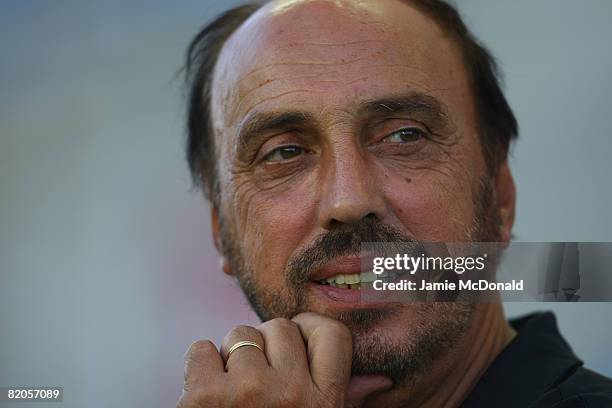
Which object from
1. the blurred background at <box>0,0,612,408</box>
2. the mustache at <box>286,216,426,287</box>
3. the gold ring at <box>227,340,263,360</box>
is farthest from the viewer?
the blurred background at <box>0,0,612,408</box>

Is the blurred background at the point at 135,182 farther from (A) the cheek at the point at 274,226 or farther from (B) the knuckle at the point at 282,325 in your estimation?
(B) the knuckle at the point at 282,325

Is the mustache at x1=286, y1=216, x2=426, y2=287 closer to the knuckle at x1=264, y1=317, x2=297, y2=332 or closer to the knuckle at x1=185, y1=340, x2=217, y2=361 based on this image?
the knuckle at x1=264, y1=317, x2=297, y2=332

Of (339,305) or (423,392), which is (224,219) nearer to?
(339,305)

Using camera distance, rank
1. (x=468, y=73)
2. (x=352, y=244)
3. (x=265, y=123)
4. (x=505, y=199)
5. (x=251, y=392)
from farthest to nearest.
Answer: (x=505, y=199)
(x=468, y=73)
(x=265, y=123)
(x=352, y=244)
(x=251, y=392)

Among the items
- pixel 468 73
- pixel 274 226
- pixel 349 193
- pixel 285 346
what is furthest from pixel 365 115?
pixel 285 346

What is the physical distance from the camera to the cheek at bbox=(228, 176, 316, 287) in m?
1.80

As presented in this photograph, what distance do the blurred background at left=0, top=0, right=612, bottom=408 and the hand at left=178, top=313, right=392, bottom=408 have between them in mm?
1709

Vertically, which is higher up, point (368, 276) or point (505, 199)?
point (505, 199)

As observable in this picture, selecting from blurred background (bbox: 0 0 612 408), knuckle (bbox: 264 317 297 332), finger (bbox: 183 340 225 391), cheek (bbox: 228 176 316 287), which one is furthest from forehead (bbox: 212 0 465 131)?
blurred background (bbox: 0 0 612 408)

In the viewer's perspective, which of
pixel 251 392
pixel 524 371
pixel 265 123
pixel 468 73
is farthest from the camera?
pixel 468 73

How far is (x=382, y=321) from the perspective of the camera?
1706mm

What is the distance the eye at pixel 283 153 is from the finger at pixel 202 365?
0.55m

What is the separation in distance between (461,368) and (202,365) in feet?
2.48

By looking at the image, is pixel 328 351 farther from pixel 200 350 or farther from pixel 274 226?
pixel 274 226
